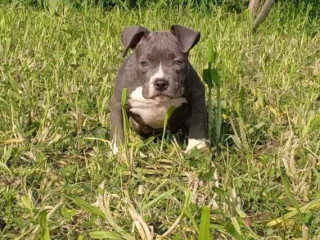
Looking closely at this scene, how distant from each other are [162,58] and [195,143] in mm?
628

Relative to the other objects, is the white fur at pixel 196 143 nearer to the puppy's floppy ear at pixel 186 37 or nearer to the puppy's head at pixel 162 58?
the puppy's head at pixel 162 58

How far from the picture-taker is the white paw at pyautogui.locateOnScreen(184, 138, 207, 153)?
4043mm

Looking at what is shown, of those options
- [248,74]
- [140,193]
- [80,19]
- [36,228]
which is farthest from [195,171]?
[80,19]

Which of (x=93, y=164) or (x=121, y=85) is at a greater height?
(x=121, y=85)

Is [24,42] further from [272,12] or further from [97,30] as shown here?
[272,12]

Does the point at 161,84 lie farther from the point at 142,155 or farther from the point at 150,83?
the point at 142,155

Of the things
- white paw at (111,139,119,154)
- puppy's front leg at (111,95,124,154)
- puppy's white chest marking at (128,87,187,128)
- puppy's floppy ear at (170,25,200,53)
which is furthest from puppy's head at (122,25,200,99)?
white paw at (111,139,119,154)

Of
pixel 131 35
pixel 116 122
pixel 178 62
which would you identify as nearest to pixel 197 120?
pixel 178 62

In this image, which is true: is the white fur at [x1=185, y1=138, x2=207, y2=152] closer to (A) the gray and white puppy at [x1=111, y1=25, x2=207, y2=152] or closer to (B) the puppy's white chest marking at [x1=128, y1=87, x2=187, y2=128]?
(A) the gray and white puppy at [x1=111, y1=25, x2=207, y2=152]

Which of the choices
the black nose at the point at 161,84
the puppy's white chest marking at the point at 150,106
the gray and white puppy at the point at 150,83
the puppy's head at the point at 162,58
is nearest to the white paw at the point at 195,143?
the gray and white puppy at the point at 150,83

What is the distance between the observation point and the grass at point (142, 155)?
3051mm

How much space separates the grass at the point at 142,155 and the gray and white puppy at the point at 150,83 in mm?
173

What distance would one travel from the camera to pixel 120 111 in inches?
160

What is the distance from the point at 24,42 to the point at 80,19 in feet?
4.66
